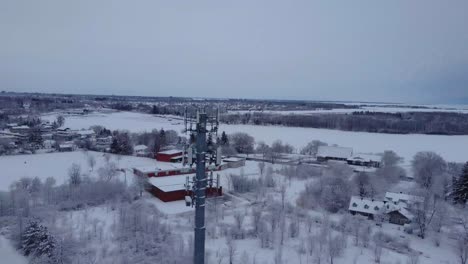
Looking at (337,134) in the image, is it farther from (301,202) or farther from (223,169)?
(301,202)

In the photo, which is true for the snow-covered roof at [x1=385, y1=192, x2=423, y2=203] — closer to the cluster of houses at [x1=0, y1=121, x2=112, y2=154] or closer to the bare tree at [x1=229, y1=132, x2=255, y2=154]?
the bare tree at [x1=229, y1=132, x2=255, y2=154]

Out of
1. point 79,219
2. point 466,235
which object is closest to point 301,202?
point 466,235

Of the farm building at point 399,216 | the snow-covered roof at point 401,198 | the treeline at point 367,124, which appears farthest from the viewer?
the treeline at point 367,124

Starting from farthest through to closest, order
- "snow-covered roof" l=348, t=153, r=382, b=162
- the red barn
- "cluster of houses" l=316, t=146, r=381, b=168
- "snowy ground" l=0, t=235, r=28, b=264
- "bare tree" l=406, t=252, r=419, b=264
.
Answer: "snow-covered roof" l=348, t=153, r=382, b=162 < "cluster of houses" l=316, t=146, r=381, b=168 < the red barn < "snowy ground" l=0, t=235, r=28, b=264 < "bare tree" l=406, t=252, r=419, b=264

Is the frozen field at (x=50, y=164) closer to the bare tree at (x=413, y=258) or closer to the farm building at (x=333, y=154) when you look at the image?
the farm building at (x=333, y=154)

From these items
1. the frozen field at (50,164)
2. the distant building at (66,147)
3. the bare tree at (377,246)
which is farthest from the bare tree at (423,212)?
the distant building at (66,147)

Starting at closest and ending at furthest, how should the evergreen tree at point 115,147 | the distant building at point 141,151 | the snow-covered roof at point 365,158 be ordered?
the snow-covered roof at point 365,158
the evergreen tree at point 115,147
the distant building at point 141,151

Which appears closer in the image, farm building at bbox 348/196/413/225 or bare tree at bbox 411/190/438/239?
bare tree at bbox 411/190/438/239

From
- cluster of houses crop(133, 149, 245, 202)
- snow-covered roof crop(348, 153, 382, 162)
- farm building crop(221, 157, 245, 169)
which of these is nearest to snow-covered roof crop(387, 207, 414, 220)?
cluster of houses crop(133, 149, 245, 202)

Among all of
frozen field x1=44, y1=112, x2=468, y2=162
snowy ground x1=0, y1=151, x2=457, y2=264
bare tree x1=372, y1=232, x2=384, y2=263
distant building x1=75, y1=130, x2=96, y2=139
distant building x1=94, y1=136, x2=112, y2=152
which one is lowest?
snowy ground x1=0, y1=151, x2=457, y2=264

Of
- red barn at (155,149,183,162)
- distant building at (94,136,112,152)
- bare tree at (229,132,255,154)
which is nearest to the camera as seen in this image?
red barn at (155,149,183,162)
